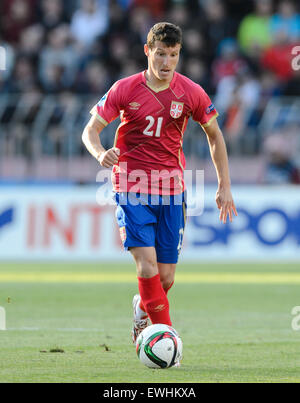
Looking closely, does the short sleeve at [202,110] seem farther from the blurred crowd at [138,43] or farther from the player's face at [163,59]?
the blurred crowd at [138,43]

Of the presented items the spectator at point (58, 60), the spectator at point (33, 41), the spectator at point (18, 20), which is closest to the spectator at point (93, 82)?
the spectator at point (58, 60)

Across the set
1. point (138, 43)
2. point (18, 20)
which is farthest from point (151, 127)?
point (18, 20)

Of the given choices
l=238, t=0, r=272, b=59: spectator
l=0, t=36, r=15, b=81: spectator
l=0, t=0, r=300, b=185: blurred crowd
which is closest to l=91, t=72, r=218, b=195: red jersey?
l=0, t=0, r=300, b=185: blurred crowd

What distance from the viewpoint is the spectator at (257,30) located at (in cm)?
1938

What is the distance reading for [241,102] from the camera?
17641 millimetres

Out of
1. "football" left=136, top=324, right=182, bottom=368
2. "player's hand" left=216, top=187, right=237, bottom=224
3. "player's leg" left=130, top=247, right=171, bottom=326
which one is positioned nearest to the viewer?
"football" left=136, top=324, right=182, bottom=368

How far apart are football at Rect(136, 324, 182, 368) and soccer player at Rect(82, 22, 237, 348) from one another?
31 centimetres

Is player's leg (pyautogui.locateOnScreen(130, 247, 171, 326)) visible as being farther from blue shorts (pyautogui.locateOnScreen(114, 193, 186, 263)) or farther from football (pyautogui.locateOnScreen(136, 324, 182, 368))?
football (pyautogui.locateOnScreen(136, 324, 182, 368))

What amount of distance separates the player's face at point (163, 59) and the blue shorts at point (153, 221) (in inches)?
35.5

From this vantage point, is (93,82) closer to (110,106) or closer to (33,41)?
(33,41)

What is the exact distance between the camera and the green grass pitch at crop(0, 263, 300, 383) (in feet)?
20.8

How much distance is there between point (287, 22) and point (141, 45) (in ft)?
9.82
